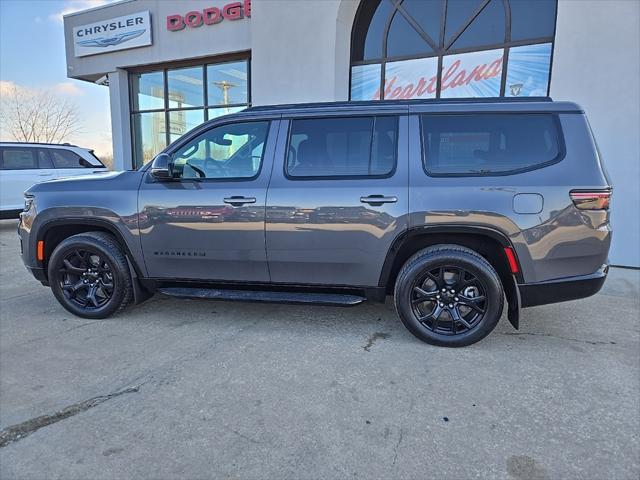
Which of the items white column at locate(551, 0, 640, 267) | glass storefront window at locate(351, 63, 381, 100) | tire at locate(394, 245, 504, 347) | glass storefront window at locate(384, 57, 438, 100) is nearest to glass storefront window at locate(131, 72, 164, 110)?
glass storefront window at locate(351, 63, 381, 100)

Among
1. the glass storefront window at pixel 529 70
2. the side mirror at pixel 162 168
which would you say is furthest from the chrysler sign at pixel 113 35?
the side mirror at pixel 162 168

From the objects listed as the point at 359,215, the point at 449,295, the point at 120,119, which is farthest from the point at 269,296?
the point at 120,119

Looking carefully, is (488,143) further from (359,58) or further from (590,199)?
(359,58)

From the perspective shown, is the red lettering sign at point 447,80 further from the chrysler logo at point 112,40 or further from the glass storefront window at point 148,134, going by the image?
the chrysler logo at point 112,40

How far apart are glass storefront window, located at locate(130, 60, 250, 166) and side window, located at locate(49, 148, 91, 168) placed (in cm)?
293

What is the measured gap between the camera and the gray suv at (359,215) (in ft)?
10.3

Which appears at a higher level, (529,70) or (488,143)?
(529,70)

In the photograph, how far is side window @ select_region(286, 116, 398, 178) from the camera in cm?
341

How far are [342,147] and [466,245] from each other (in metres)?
1.31

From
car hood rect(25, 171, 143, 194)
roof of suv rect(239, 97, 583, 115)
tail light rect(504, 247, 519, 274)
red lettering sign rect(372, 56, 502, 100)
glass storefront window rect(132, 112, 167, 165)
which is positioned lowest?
tail light rect(504, 247, 519, 274)

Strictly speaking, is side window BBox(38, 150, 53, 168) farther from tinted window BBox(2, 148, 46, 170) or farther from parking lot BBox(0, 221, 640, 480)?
parking lot BBox(0, 221, 640, 480)

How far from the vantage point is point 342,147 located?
3.49 meters

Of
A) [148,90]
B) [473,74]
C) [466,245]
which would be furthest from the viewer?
[148,90]

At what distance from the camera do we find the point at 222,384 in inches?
110
